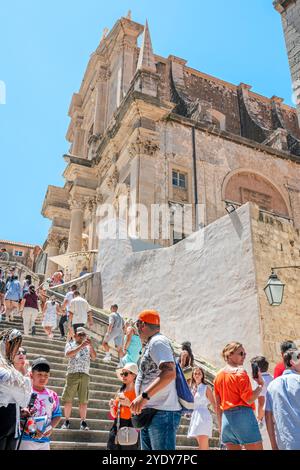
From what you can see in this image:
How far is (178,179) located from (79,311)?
12.3m

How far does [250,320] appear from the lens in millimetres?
8695

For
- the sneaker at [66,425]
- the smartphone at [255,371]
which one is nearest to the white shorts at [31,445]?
the sneaker at [66,425]

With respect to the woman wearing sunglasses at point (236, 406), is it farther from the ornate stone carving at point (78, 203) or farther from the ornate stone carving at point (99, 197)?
the ornate stone carving at point (78, 203)

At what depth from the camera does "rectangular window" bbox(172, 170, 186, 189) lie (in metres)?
20.8

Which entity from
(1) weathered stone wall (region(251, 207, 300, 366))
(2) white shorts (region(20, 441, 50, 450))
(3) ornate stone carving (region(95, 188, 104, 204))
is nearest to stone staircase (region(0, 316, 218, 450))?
(2) white shorts (region(20, 441, 50, 450))

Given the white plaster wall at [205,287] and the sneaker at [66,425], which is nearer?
the sneaker at [66,425]

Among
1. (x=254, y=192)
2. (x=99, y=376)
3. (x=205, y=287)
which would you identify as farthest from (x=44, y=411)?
(x=254, y=192)

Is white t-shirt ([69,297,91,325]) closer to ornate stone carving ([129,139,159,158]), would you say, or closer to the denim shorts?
the denim shorts

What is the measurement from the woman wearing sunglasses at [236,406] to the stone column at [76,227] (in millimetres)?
21367

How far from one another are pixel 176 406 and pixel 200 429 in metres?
2.38

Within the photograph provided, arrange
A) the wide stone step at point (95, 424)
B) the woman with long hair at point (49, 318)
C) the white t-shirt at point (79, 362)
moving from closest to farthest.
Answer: the wide stone step at point (95, 424)
the white t-shirt at point (79, 362)
the woman with long hair at point (49, 318)

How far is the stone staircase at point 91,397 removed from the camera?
582cm
